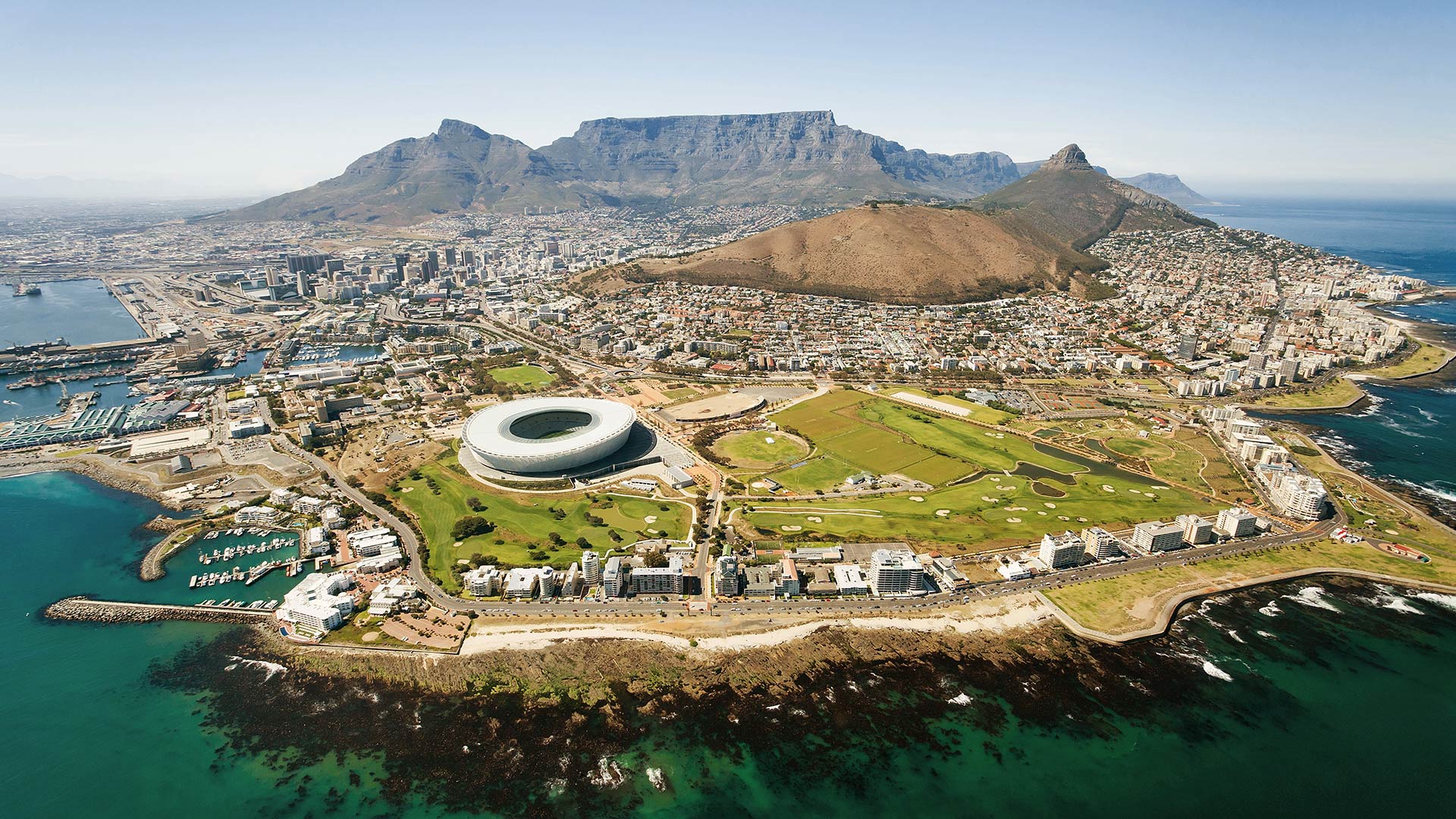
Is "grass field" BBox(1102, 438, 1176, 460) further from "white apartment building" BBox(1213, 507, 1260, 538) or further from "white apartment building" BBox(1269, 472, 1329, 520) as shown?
"white apartment building" BBox(1213, 507, 1260, 538)

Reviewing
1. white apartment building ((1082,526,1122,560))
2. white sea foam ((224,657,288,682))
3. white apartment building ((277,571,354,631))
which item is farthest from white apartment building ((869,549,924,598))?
white sea foam ((224,657,288,682))

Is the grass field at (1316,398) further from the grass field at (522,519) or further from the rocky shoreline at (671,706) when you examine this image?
the grass field at (522,519)

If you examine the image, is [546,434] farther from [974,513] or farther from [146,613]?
[974,513]

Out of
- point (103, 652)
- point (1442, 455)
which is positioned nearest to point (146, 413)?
point (103, 652)

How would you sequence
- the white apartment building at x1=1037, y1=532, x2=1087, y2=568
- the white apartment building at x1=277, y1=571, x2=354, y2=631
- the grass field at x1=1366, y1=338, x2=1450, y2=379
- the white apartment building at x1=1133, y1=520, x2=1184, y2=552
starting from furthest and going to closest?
the grass field at x1=1366, y1=338, x2=1450, y2=379 < the white apartment building at x1=1133, y1=520, x2=1184, y2=552 < the white apartment building at x1=1037, y1=532, x2=1087, y2=568 < the white apartment building at x1=277, y1=571, x2=354, y2=631

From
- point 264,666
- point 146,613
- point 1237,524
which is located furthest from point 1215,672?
point 146,613

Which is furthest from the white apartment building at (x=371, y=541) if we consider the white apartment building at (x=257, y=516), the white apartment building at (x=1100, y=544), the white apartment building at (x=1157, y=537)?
the white apartment building at (x=1157, y=537)
